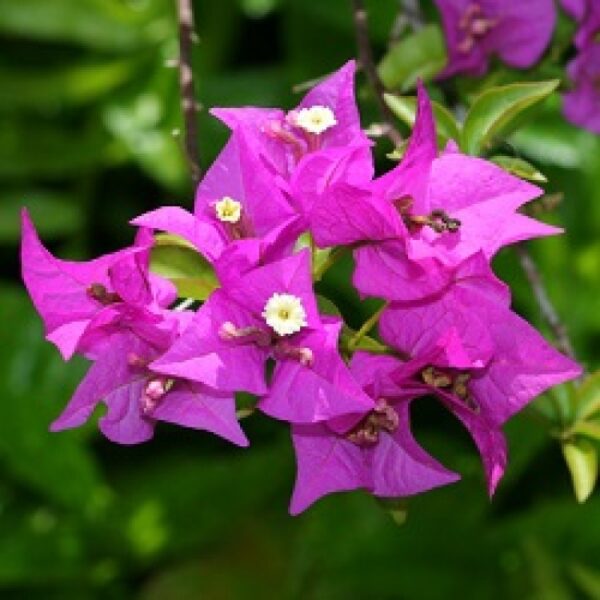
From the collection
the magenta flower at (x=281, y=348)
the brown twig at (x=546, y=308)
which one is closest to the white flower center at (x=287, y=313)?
the magenta flower at (x=281, y=348)

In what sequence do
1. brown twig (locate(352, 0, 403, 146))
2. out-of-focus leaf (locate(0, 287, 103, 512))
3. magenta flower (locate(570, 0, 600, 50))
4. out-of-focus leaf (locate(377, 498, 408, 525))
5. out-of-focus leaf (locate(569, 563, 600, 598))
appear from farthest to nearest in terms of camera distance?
out-of-focus leaf (locate(0, 287, 103, 512)), out-of-focus leaf (locate(569, 563, 600, 598)), magenta flower (locate(570, 0, 600, 50)), brown twig (locate(352, 0, 403, 146)), out-of-focus leaf (locate(377, 498, 408, 525))

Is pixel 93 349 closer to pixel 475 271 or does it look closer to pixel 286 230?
pixel 286 230

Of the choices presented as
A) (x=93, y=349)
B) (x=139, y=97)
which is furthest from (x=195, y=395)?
(x=139, y=97)

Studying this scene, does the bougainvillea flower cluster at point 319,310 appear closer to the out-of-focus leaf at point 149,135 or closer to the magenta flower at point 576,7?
the magenta flower at point 576,7

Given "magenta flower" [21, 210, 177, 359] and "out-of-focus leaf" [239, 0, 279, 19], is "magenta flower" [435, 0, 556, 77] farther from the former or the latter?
"out-of-focus leaf" [239, 0, 279, 19]

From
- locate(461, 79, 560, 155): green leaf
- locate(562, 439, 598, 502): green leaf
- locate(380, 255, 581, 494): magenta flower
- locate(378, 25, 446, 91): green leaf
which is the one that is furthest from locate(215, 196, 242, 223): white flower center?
locate(378, 25, 446, 91): green leaf

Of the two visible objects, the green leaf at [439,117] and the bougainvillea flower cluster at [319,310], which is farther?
the green leaf at [439,117]
